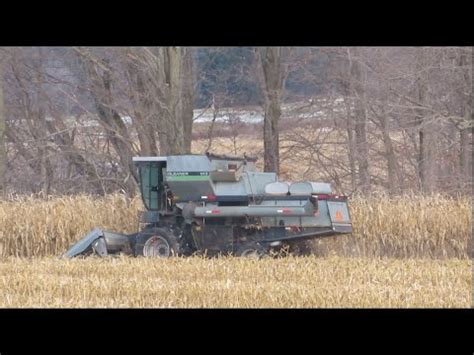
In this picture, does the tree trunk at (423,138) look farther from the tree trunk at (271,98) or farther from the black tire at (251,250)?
the black tire at (251,250)

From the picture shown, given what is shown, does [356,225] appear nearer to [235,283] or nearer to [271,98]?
[235,283]

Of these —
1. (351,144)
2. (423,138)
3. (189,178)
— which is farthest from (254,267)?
(351,144)

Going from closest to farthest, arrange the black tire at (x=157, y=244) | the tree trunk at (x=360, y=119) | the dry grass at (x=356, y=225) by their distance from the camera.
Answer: the black tire at (x=157, y=244) < the dry grass at (x=356, y=225) < the tree trunk at (x=360, y=119)

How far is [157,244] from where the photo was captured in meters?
16.3

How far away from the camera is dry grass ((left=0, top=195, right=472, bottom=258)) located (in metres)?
17.4

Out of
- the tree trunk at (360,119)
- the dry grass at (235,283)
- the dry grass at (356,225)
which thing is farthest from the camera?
the tree trunk at (360,119)

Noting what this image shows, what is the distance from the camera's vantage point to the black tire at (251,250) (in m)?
15.7

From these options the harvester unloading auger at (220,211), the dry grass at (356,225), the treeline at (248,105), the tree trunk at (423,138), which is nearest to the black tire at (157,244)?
the harvester unloading auger at (220,211)

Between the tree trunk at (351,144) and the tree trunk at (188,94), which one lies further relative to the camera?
the tree trunk at (188,94)

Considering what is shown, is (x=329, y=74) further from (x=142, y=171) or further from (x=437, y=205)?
(x=142, y=171)

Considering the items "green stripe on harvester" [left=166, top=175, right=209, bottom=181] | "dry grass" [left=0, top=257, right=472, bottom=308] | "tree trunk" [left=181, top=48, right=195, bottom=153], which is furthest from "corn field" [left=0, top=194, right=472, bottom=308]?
"tree trunk" [left=181, top=48, right=195, bottom=153]

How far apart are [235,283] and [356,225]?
21.1 ft

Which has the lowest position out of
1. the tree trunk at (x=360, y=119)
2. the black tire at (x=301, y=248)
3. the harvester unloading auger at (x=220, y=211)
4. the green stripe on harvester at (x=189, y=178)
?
the black tire at (x=301, y=248)
